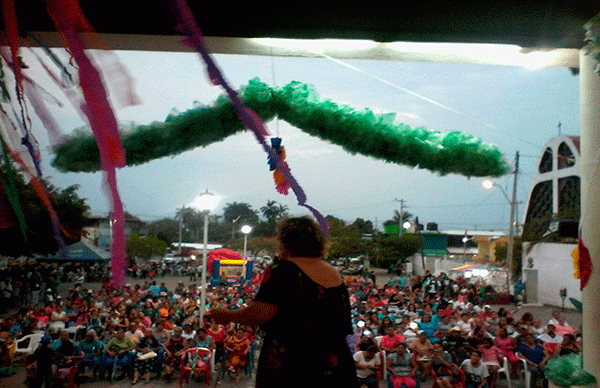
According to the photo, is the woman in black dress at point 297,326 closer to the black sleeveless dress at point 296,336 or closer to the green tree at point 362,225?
the black sleeveless dress at point 296,336

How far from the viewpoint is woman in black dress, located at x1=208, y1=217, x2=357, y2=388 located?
1.89m

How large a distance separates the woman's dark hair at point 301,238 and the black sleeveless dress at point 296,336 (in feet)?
0.46

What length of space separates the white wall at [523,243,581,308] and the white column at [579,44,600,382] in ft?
54.5

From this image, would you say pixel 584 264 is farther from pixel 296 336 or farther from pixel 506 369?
pixel 506 369

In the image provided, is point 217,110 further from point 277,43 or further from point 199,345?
point 199,345

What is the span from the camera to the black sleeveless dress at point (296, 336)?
6.21 feet

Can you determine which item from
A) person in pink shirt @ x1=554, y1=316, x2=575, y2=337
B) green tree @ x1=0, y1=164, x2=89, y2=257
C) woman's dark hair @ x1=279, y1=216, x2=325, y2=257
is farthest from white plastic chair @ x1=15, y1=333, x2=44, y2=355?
person in pink shirt @ x1=554, y1=316, x2=575, y2=337

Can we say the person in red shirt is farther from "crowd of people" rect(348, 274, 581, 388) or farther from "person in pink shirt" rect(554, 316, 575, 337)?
"person in pink shirt" rect(554, 316, 575, 337)

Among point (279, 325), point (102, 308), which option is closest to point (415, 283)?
point (102, 308)

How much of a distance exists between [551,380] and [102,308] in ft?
32.2

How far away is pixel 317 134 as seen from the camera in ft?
11.8

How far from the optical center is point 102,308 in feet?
38.1

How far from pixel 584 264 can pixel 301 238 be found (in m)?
2.77

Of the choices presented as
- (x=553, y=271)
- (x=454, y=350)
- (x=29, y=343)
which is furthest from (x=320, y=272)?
(x=553, y=271)
